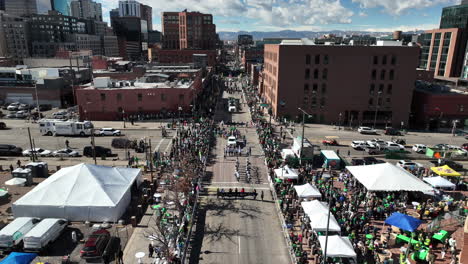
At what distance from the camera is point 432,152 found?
3947cm

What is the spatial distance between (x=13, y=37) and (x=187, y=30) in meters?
73.4

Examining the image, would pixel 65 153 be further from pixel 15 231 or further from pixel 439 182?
pixel 439 182

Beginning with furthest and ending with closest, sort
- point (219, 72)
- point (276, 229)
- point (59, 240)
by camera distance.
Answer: point (219, 72) < point (276, 229) < point (59, 240)

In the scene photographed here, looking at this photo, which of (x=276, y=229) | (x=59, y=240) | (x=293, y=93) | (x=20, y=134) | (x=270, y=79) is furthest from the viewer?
(x=270, y=79)

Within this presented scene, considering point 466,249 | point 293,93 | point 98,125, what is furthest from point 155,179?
point 293,93

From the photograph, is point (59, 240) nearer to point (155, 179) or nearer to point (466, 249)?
point (155, 179)

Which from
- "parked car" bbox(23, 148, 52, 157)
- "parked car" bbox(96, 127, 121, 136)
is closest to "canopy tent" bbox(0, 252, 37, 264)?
"parked car" bbox(23, 148, 52, 157)

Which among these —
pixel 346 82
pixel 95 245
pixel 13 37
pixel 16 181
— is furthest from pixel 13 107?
pixel 13 37

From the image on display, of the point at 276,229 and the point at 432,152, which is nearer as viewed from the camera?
the point at 276,229

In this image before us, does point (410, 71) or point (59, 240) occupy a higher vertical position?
point (410, 71)

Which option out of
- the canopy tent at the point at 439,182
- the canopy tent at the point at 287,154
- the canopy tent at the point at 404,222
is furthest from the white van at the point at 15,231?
the canopy tent at the point at 439,182

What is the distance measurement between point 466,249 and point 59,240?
25126mm

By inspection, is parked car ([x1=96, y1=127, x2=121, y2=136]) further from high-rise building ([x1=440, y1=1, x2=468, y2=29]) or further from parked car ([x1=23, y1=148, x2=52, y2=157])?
high-rise building ([x1=440, y1=1, x2=468, y2=29])

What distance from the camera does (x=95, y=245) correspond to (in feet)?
62.6
